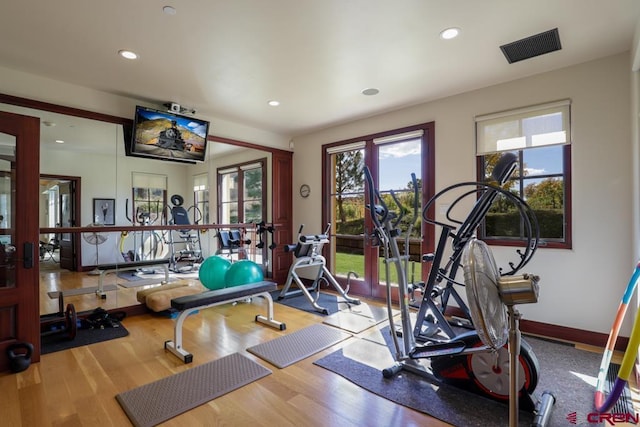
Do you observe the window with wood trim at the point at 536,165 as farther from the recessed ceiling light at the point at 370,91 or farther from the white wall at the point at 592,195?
the recessed ceiling light at the point at 370,91

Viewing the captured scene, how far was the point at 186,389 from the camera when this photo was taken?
2.30 metres

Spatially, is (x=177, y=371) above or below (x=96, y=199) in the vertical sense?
below

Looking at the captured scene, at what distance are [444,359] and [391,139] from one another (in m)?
3.22

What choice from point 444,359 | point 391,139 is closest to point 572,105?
point 391,139

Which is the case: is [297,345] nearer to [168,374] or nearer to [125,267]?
[168,374]

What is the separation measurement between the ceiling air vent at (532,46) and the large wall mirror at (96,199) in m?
3.99

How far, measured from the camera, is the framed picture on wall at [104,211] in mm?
3863

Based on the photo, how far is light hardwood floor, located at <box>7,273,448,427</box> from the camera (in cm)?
198

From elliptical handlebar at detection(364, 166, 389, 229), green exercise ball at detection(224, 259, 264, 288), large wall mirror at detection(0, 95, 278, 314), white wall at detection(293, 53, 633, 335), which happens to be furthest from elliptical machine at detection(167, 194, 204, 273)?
white wall at detection(293, 53, 633, 335)

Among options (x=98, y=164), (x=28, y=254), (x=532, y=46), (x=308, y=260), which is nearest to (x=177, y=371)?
(x=28, y=254)

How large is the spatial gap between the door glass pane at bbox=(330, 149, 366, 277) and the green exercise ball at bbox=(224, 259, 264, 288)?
153cm

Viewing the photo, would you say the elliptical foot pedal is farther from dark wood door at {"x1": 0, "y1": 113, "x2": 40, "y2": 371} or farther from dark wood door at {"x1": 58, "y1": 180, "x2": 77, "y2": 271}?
dark wood door at {"x1": 58, "y1": 180, "x2": 77, "y2": 271}

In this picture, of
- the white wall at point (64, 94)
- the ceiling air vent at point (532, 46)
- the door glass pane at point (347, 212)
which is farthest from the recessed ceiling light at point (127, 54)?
the ceiling air vent at point (532, 46)

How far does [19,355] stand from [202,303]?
1.49 m
